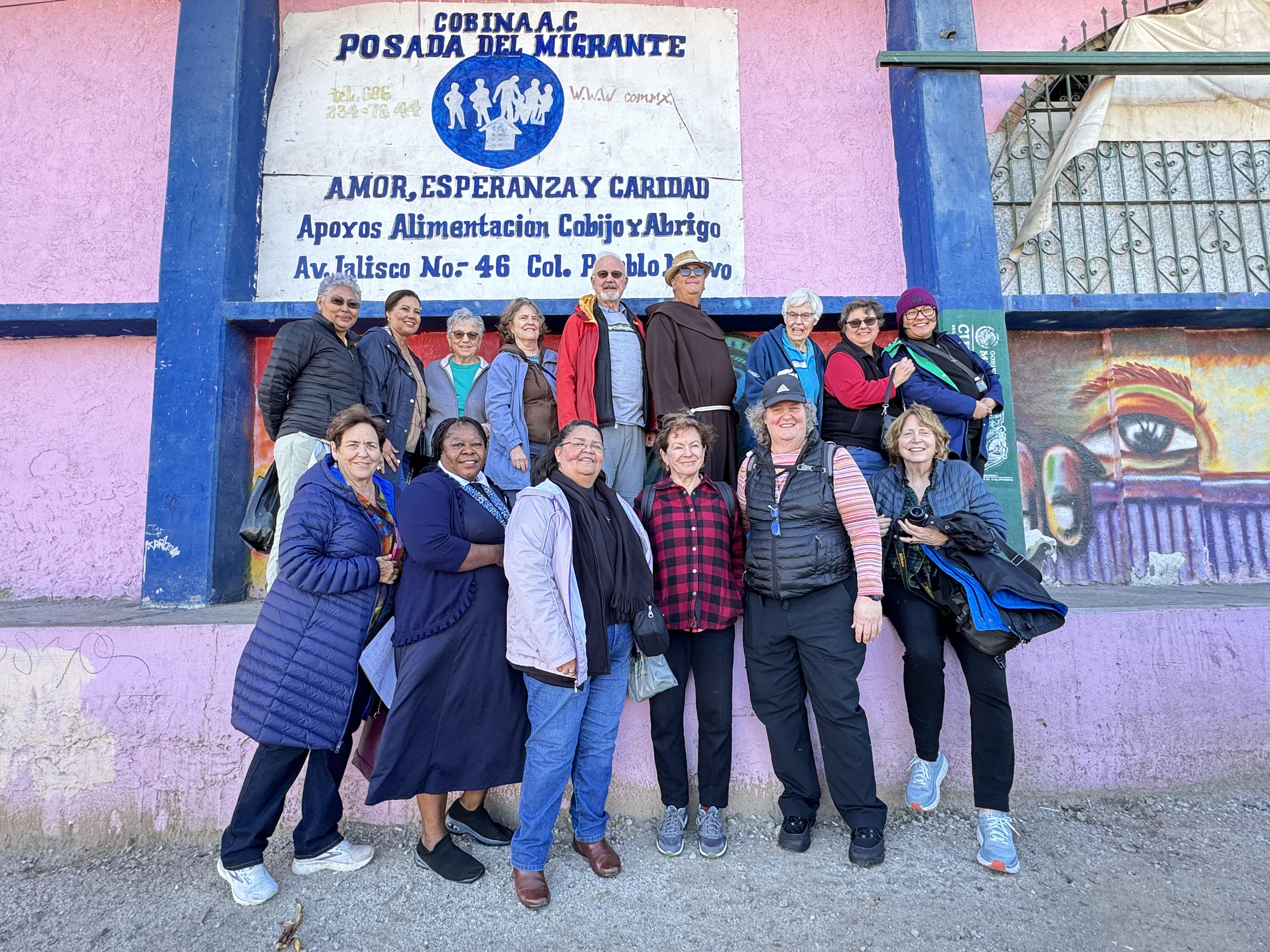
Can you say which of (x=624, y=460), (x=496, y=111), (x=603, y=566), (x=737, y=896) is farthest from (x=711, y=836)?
(x=496, y=111)

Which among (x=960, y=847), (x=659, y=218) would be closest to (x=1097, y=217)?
(x=659, y=218)

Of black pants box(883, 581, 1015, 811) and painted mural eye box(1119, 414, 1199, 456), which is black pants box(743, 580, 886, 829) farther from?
painted mural eye box(1119, 414, 1199, 456)

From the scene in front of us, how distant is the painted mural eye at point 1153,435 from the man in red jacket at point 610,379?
3.54 metres

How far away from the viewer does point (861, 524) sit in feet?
8.86

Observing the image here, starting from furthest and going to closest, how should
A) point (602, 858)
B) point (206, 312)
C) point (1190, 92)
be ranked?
point (1190, 92) → point (206, 312) → point (602, 858)

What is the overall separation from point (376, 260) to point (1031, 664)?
4.67 m

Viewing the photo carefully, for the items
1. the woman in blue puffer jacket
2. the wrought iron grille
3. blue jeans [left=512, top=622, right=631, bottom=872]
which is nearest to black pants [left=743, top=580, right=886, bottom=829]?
blue jeans [left=512, top=622, right=631, bottom=872]

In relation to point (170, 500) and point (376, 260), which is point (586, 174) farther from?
point (170, 500)

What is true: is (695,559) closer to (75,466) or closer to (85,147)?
(75,466)

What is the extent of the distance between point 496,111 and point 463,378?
90.5 inches

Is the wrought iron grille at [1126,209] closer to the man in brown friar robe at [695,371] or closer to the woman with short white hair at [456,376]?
the man in brown friar robe at [695,371]

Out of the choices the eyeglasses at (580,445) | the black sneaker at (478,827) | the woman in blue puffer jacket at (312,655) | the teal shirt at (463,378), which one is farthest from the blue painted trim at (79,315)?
the black sneaker at (478,827)

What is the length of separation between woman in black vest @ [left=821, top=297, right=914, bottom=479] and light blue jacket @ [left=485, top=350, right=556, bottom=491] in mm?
1599

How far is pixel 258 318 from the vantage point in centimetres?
431
